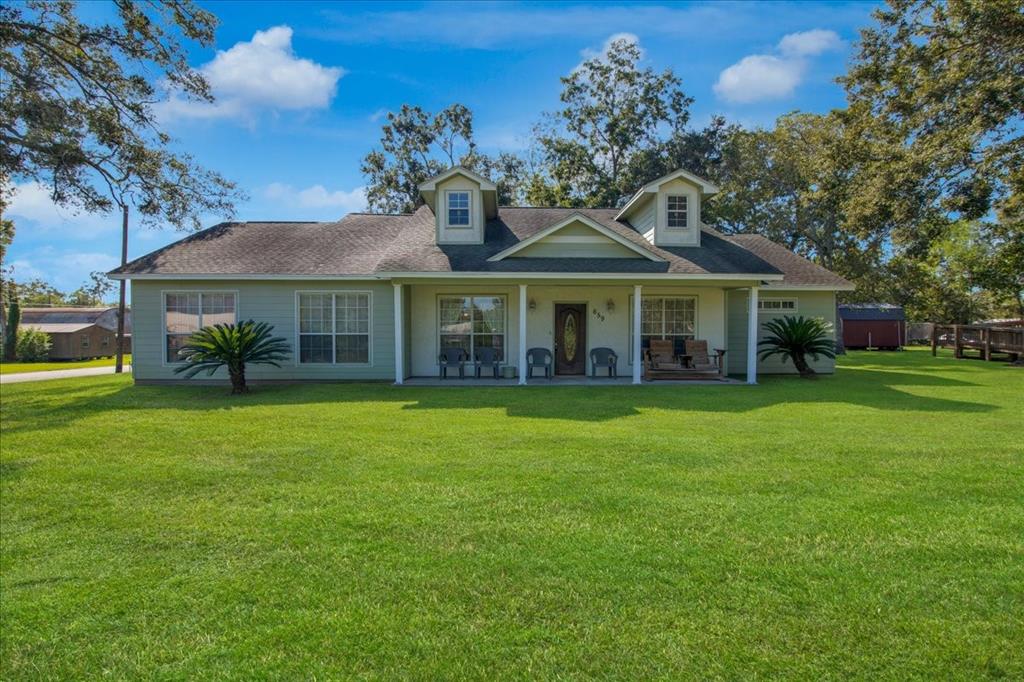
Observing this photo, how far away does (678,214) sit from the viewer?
15.8 metres

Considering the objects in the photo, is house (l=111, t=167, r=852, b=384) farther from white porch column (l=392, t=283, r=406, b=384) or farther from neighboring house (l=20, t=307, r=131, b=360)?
neighboring house (l=20, t=307, r=131, b=360)

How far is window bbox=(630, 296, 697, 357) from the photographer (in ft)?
50.9

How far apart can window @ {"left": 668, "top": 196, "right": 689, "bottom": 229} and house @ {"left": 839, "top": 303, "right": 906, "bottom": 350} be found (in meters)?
21.8

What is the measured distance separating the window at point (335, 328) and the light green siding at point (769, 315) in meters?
10.6

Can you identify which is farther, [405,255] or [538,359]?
[538,359]

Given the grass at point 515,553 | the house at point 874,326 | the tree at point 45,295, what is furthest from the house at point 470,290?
the tree at point 45,295

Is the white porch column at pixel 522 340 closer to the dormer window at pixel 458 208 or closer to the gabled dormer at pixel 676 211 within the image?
the dormer window at pixel 458 208

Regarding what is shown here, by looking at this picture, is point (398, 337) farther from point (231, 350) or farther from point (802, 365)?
point (802, 365)

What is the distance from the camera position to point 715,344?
1551 centimetres

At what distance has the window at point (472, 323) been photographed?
1523 cm

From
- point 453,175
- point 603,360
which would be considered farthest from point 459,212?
point 603,360

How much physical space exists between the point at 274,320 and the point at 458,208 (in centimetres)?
579

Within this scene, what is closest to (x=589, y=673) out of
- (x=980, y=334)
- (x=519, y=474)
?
(x=519, y=474)

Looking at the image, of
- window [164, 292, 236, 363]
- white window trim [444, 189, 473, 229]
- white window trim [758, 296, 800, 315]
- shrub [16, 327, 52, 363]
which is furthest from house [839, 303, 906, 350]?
shrub [16, 327, 52, 363]
